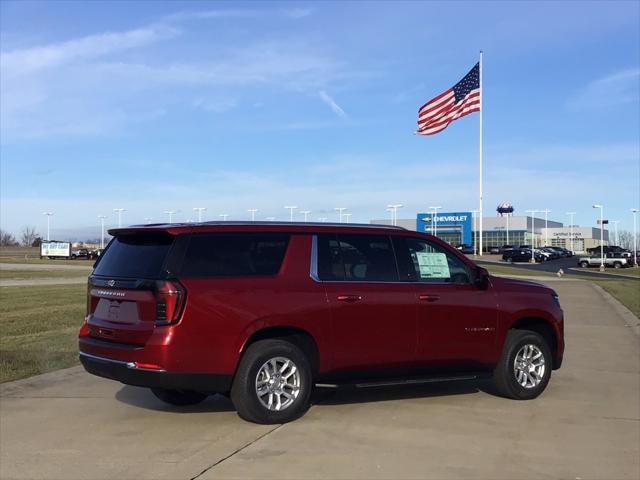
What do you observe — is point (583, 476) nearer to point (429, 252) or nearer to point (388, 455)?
point (388, 455)

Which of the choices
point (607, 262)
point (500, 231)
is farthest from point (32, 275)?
point (500, 231)

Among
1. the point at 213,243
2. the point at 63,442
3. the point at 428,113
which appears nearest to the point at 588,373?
the point at 213,243

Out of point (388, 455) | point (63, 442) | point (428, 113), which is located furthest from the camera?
point (428, 113)

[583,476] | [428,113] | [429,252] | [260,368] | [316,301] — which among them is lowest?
[583,476]

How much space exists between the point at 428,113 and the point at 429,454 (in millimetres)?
35566

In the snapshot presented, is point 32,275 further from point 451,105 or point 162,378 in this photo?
point 162,378

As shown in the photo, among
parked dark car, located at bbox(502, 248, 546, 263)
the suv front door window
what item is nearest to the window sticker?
the suv front door window

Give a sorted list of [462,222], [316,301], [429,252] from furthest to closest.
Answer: [462,222], [429,252], [316,301]

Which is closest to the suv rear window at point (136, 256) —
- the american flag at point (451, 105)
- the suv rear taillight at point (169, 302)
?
the suv rear taillight at point (169, 302)

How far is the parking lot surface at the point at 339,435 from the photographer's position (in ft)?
16.2

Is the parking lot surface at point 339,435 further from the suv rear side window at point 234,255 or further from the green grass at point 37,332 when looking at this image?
the suv rear side window at point 234,255

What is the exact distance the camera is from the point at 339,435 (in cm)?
577

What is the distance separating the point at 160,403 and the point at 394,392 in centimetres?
255

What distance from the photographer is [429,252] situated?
709cm
